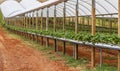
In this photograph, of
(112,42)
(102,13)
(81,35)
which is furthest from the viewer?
(102,13)

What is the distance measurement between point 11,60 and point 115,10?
939 centimetres

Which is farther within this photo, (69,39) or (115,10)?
(115,10)

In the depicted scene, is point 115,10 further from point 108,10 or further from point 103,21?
point 103,21

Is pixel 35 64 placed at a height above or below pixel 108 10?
below

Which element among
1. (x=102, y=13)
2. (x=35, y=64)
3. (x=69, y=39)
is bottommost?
(x=35, y=64)

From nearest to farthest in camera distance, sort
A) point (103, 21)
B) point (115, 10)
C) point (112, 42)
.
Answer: point (112, 42), point (115, 10), point (103, 21)

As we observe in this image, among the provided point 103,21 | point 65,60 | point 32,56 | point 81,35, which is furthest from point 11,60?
point 103,21

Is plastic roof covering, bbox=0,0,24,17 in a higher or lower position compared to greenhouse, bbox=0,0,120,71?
higher

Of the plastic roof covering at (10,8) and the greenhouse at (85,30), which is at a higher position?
the plastic roof covering at (10,8)

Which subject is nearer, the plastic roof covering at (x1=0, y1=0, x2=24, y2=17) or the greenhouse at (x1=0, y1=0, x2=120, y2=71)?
the greenhouse at (x1=0, y1=0, x2=120, y2=71)

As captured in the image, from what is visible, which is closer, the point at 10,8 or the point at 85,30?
the point at 85,30

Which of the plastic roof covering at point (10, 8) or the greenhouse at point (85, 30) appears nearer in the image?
the greenhouse at point (85, 30)

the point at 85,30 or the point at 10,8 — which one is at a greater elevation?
the point at 10,8

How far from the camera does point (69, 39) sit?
625 inches
